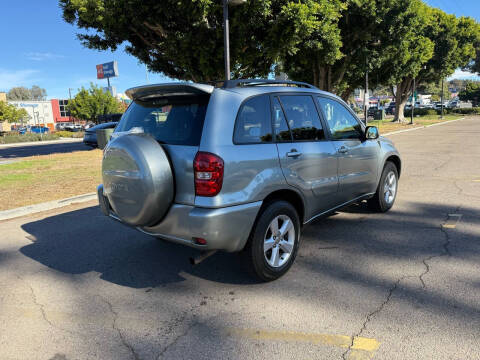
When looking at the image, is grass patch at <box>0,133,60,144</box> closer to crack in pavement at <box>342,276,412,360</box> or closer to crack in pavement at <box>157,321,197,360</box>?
crack in pavement at <box>157,321,197,360</box>

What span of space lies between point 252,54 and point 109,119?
1143cm

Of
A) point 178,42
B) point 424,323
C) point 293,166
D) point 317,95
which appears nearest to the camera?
point 424,323

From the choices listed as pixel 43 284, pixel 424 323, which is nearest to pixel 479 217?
pixel 424 323

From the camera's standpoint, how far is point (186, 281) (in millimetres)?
3584

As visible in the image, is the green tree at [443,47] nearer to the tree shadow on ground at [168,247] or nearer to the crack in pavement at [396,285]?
the tree shadow on ground at [168,247]

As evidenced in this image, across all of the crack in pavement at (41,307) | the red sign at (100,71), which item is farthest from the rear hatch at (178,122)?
the red sign at (100,71)

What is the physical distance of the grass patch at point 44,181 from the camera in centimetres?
740

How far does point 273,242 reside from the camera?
135 inches

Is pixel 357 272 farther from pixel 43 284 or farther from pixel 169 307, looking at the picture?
pixel 43 284

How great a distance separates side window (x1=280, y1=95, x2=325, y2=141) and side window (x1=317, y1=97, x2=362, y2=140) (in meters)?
0.21

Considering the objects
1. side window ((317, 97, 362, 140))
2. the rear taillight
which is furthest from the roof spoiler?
side window ((317, 97, 362, 140))

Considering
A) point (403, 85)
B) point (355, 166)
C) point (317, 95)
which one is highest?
point (403, 85)

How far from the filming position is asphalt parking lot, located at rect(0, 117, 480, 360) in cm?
256

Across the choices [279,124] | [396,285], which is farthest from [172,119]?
[396,285]
